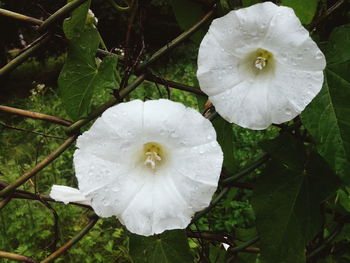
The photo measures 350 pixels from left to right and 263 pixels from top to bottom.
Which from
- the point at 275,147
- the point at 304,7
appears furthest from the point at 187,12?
the point at 275,147

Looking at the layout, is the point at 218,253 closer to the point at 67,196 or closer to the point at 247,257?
the point at 247,257

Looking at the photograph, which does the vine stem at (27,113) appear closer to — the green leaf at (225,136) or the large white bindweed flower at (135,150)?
the large white bindweed flower at (135,150)

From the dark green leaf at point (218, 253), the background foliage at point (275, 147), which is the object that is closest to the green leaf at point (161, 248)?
the background foliage at point (275, 147)

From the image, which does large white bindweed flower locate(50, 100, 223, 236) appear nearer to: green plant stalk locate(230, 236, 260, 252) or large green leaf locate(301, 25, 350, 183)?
large green leaf locate(301, 25, 350, 183)

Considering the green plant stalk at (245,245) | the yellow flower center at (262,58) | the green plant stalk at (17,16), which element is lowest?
the green plant stalk at (245,245)

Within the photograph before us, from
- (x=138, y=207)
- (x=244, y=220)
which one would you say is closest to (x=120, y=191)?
(x=138, y=207)

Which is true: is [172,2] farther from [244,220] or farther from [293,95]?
[244,220]

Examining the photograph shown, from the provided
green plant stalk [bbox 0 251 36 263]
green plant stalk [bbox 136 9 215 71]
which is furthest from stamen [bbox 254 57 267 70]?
green plant stalk [bbox 0 251 36 263]
